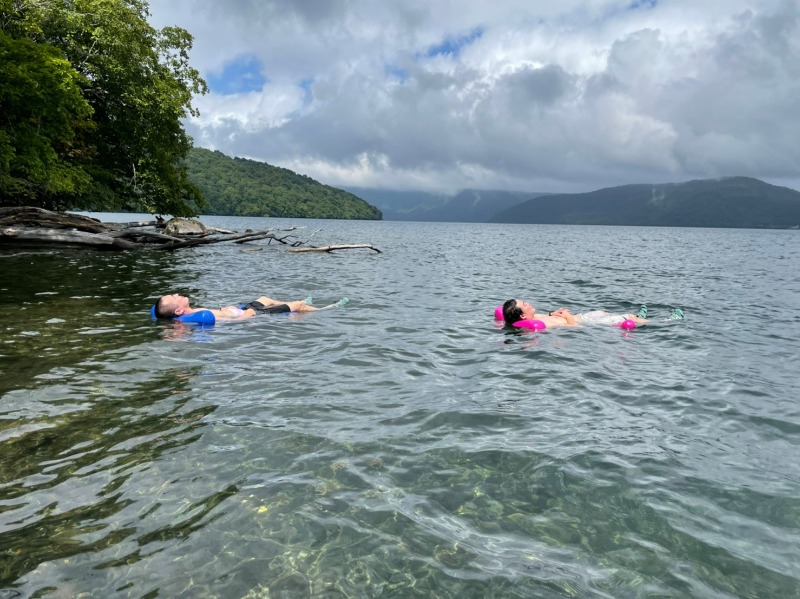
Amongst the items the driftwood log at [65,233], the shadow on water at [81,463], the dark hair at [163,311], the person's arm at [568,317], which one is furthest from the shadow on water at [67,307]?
the person's arm at [568,317]

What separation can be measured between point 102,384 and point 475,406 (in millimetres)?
5942

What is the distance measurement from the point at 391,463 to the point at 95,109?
3620 cm

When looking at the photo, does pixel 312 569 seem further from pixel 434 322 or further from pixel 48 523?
pixel 434 322

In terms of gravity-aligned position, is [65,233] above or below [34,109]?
below

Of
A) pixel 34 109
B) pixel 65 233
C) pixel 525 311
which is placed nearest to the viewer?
pixel 525 311

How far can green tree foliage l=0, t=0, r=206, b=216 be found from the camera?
2339 centimetres

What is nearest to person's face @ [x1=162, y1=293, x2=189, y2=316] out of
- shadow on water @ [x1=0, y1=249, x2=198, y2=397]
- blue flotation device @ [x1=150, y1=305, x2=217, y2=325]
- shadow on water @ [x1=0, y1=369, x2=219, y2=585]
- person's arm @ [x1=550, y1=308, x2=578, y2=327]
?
blue flotation device @ [x1=150, y1=305, x2=217, y2=325]

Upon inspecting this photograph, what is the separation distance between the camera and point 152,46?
34938 mm

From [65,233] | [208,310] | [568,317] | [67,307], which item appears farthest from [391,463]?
[65,233]

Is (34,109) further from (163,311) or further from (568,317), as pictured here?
(568,317)

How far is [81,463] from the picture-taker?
5.26m

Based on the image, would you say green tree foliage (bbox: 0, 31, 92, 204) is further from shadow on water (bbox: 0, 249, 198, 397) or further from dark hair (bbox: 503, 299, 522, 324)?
dark hair (bbox: 503, 299, 522, 324)

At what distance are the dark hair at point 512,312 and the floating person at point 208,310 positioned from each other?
588 cm

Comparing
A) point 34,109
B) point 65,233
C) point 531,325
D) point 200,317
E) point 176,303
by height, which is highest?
point 34,109
